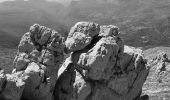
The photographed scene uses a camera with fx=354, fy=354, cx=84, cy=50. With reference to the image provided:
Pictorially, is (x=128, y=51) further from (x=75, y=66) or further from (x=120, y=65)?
(x=75, y=66)

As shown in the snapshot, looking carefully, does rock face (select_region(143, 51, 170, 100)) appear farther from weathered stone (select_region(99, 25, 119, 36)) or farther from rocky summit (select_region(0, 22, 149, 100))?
weathered stone (select_region(99, 25, 119, 36))

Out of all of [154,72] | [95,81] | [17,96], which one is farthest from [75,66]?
[154,72]

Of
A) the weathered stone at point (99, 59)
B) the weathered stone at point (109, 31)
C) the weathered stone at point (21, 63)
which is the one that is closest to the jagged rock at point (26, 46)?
the weathered stone at point (21, 63)

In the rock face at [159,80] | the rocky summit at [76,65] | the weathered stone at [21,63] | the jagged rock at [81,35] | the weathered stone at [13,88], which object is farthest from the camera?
the rock face at [159,80]

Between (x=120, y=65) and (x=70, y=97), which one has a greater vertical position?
(x=120, y=65)

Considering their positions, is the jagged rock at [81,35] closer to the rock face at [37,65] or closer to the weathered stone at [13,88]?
the rock face at [37,65]

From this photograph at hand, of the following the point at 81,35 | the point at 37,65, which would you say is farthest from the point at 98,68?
the point at 37,65

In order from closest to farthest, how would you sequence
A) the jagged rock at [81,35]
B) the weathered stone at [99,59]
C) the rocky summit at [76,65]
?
the rocky summit at [76,65], the weathered stone at [99,59], the jagged rock at [81,35]

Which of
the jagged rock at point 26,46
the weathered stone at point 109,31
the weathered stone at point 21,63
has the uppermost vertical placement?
the weathered stone at point 109,31

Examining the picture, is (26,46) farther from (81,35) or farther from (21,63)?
(81,35)

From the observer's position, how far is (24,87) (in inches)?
2281

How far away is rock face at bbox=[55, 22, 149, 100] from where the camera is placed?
6309 cm

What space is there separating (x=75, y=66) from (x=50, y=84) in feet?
22.1

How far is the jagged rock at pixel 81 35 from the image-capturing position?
6469cm
